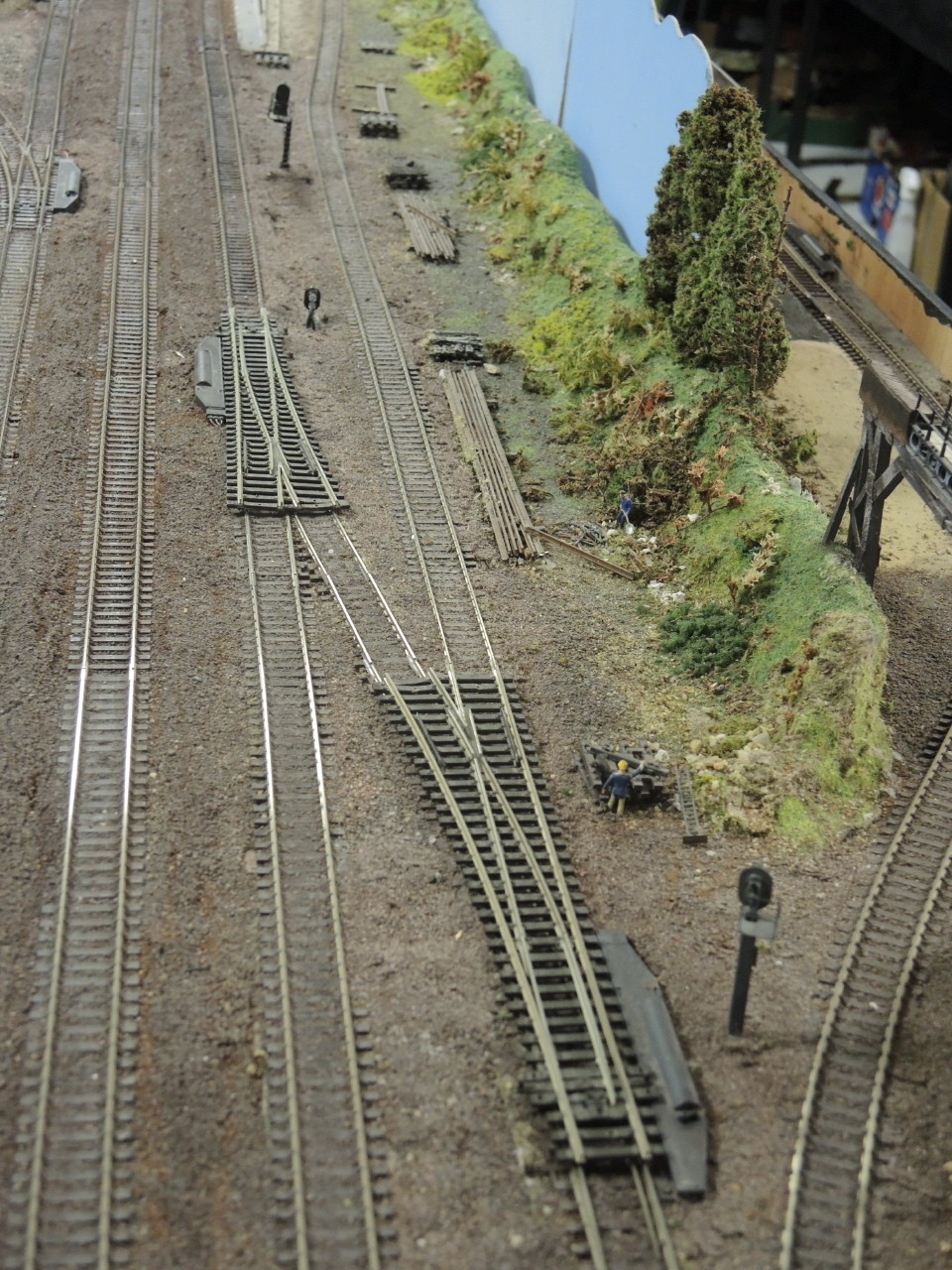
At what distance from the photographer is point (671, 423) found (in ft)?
82.9

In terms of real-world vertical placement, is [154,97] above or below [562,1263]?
above

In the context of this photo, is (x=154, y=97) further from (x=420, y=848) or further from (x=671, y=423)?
(x=420, y=848)

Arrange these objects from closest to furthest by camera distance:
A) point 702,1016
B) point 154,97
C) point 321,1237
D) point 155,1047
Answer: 1. point 321,1237
2. point 155,1047
3. point 702,1016
4. point 154,97

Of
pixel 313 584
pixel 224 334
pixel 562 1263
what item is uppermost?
pixel 224 334

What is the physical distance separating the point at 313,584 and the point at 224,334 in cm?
847

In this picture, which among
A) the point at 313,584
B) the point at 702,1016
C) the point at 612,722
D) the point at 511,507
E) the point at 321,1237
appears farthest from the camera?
the point at 511,507

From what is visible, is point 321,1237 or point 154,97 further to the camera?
point 154,97

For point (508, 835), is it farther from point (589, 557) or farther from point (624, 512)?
point (624, 512)

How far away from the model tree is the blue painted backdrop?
1787mm

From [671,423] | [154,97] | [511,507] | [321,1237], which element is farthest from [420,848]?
[154,97]

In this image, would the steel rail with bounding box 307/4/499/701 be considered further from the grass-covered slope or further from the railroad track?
the railroad track

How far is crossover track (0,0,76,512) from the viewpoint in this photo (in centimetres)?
2683

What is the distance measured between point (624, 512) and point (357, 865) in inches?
381

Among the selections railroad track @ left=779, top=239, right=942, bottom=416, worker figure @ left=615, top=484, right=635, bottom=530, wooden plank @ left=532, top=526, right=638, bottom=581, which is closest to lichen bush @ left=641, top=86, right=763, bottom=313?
railroad track @ left=779, top=239, right=942, bottom=416
